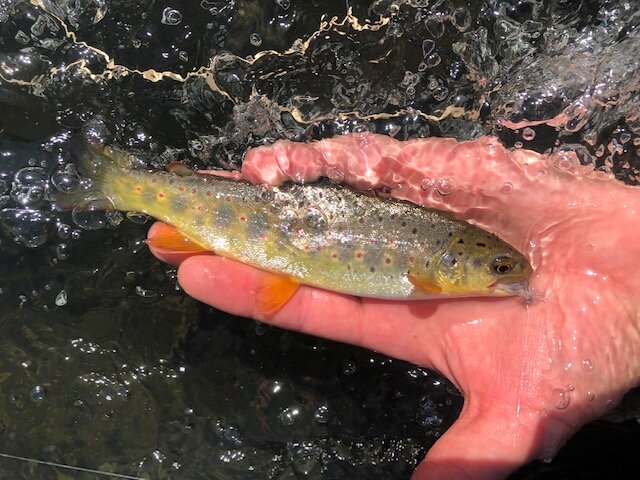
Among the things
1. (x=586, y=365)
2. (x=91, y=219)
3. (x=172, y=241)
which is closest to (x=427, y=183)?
(x=586, y=365)

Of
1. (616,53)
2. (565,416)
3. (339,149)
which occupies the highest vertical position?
(616,53)

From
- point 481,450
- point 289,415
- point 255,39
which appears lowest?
point 289,415

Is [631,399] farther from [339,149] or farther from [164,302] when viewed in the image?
[164,302]

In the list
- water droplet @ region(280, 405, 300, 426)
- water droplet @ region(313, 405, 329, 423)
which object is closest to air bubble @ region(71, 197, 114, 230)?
water droplet @ region(280, 405, 300, 426)

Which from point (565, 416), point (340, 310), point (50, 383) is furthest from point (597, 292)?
point (50, 383)

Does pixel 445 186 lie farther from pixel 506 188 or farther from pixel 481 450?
pixel 481 450

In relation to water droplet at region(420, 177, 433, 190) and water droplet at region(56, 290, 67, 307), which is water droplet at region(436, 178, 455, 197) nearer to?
water droplet at region(420, 177, 433, 190)
